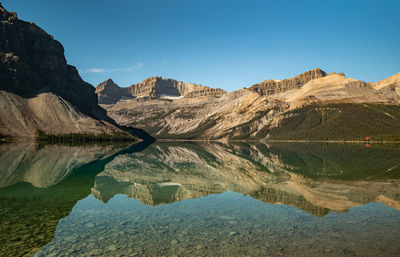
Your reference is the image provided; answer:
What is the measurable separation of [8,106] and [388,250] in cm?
23812

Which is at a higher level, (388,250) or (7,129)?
(7,129)

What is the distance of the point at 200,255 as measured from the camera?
15273 millimetres

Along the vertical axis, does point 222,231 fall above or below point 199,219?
above

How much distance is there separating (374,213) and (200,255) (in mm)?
17899

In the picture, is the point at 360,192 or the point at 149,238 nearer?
the point at 149,238

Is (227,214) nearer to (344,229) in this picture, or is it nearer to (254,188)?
(344,229)

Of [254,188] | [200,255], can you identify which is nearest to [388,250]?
[200,255]

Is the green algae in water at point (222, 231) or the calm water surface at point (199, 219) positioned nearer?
the green algae in water at point (222, 231)

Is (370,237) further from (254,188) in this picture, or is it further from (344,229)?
(254,188)

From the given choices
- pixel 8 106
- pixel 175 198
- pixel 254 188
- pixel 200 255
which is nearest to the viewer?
pixel 200 255

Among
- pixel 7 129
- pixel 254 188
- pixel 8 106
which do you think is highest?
pixel 8 106

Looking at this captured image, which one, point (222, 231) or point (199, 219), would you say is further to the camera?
point (199, 219)

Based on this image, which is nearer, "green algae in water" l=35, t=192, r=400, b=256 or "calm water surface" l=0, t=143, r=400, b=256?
"green algae in water" l=35, t=192, r=400, b=256

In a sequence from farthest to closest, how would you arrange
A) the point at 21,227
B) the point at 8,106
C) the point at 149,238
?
the point at 8,106 → the point at 21,227 → the point at 149,238
